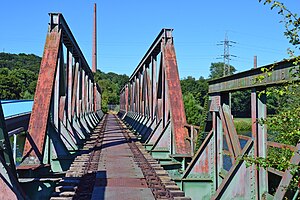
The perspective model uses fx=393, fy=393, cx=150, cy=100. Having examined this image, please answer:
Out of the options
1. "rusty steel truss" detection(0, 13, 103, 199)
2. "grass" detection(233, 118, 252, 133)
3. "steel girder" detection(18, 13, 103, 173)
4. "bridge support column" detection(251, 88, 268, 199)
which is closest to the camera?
"bridge support column" detection(251, 88, 268, 199)

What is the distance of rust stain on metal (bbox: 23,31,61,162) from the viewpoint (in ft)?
24.9

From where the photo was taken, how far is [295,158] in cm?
318

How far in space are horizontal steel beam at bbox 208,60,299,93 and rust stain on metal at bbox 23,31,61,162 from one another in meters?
3.53

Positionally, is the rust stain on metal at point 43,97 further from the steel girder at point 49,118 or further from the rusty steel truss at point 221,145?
the rusty steel truss at point 221,145

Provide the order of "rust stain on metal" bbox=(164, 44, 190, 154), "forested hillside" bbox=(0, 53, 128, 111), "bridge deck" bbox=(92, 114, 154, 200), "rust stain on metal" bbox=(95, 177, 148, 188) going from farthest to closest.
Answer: "forested hillside" bbox=(0, 53, 128, 111)
"rust stain on metal" bbox=(164, 44, 190, 154)
"rust stain on metal" bbox=(95, 177, 148, 188)
"bridge deck" bbox=(92, 114, 154, 200)

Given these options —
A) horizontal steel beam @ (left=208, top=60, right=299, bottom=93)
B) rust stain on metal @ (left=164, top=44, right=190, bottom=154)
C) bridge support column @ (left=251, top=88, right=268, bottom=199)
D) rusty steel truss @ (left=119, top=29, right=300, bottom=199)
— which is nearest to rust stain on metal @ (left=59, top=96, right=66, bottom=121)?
rusty steel truss @ (left=119, top=29, right=300, bottom=199)

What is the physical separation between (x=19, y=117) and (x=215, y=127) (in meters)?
16.8

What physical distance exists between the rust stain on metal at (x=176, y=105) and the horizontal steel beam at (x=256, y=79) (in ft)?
11.9

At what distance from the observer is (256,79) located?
→ 3125mm

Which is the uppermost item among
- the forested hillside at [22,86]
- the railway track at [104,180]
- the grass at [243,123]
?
the forested hillside at [22,86]

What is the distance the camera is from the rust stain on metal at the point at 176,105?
972 centimetres

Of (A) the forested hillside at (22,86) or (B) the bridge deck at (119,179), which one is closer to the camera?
(B) the bridge deck at (119,179)

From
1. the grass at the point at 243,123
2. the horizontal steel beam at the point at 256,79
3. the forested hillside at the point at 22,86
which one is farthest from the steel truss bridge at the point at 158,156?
the forested hillside at the point at 22,86

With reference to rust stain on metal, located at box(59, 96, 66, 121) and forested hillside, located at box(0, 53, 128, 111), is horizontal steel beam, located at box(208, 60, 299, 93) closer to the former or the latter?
rust stain on metal, located at box(59, 96, 66, 121)
